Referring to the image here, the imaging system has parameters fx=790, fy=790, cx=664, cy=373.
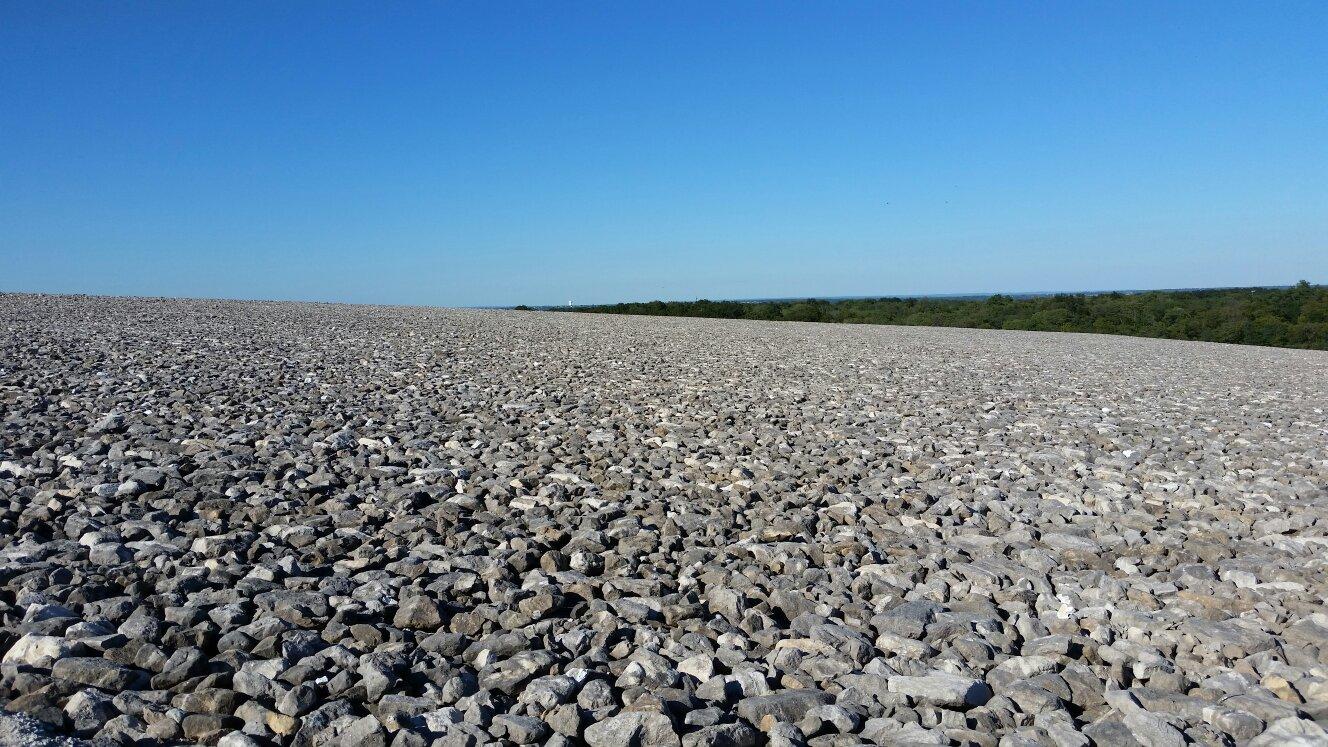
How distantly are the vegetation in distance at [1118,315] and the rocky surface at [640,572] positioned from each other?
903 inches

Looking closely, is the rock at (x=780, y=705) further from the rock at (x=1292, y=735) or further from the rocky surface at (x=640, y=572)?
the rock at (x=1292, y=735)

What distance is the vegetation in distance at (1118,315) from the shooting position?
83.6ft

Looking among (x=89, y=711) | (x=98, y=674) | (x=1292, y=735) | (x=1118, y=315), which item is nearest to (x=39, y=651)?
(x=98, y=674)

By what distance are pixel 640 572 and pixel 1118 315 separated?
111 ft

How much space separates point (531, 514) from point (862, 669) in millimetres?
1912

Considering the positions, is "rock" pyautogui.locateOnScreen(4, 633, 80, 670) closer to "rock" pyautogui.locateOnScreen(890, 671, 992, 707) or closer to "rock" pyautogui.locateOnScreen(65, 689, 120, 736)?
"rock" pyautogui.locateOnScreen(65, 689, 120, 736)

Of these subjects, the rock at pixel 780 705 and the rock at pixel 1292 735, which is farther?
the rock at pixel 780 705

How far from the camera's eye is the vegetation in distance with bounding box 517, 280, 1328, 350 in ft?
83.6

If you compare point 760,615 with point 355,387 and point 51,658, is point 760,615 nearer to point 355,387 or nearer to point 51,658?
point 51,658

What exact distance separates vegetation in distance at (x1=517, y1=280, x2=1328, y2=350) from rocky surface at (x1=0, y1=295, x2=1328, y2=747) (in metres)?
22.9

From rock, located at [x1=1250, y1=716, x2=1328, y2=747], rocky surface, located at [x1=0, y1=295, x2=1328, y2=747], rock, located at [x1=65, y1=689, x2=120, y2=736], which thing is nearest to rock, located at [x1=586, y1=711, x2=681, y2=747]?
rocky surface, located at [x1=0, y1=295, x2=1328, y2=747]

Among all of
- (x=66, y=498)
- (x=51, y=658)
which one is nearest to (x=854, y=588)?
(x=51, y=658)

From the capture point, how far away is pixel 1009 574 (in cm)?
316

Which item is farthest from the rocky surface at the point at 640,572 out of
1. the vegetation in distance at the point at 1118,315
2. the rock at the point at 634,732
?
the vegetation in distance at the point at 1118,315
